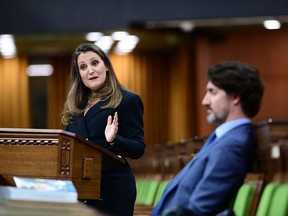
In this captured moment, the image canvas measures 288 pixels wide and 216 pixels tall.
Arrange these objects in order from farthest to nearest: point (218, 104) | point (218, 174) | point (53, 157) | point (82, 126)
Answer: point (82, 126) < point (53, 157) < point (218, 104) < point (218, 174)

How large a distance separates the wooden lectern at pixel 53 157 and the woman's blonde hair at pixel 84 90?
1.17 ft

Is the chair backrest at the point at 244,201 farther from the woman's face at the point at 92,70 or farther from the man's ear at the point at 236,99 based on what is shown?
the woman's face at the point at 92,70

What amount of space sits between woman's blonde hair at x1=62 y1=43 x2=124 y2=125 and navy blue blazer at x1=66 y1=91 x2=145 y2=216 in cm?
3

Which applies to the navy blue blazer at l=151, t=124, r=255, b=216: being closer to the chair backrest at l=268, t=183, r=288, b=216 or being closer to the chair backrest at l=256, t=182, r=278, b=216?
the chair backrest at l=268, t=183, r=288, b=216

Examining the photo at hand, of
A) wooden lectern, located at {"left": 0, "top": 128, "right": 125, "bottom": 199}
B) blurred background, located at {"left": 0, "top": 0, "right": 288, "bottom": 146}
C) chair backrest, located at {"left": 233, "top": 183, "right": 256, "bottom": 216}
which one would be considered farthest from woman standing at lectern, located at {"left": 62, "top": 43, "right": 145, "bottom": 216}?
blurred background, located at {"left": 0, "top": 0, "right": 288, "bottom": 146}

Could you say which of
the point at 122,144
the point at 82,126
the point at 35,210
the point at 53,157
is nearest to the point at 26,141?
the point at 53,157

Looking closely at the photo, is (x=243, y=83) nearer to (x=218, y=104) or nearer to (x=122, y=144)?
(x=218, y=104)

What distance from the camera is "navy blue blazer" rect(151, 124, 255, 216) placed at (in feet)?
8.92

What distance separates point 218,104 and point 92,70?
1164mm

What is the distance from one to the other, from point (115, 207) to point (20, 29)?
12434 millimetres

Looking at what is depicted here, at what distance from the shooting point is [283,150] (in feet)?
10.9

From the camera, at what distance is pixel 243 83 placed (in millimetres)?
2783

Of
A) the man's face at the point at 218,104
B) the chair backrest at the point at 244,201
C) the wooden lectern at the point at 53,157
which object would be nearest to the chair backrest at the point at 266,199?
the chair backrest at the point at 244,201

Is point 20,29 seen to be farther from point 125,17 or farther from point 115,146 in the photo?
point 115,146
